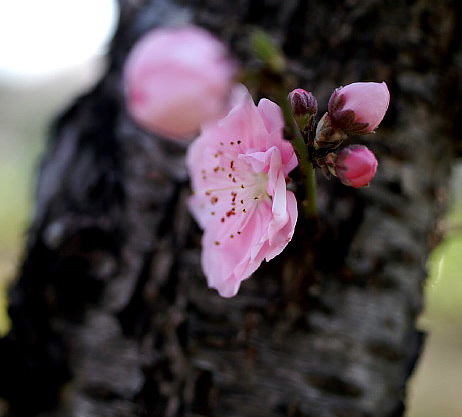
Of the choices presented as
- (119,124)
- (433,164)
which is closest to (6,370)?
(119,124)

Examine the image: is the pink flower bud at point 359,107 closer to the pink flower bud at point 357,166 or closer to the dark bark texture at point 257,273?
the pink flower bud at point 357,166

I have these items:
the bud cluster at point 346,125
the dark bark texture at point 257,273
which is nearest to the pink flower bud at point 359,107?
the bud cluster at point 346,125

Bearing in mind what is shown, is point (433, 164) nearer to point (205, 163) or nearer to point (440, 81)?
point (440, 81)

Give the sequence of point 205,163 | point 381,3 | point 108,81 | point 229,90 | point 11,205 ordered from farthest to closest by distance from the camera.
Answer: point 11,205 < point 108,81 < point 381,3 < point 205,163 < point 229,90

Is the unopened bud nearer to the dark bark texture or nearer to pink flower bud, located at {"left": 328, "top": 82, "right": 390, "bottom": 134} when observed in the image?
pink flower bud, located at {"left": 328, "top": 82, "right": 390, "bottom": 134}

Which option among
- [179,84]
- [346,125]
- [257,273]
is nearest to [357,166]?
[346,125]
